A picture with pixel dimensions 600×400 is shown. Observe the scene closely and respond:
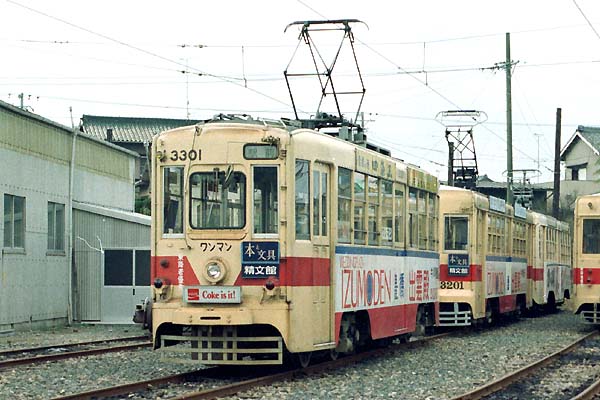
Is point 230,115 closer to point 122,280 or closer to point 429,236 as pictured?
point 429,236

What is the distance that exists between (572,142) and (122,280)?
41.9m

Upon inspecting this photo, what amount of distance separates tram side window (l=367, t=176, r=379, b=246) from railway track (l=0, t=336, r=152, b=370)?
4.70 meters

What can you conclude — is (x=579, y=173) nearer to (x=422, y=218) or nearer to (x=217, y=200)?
(x=422, y=218)

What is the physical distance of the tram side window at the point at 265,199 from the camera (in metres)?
12.2

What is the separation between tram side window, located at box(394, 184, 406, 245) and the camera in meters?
16.0

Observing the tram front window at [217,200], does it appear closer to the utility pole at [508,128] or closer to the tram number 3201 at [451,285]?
the tram number 3201 at [451,285]

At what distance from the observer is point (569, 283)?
1388 inches

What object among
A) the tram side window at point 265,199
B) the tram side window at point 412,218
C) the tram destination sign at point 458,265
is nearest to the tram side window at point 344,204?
the tram side window at point 265,199

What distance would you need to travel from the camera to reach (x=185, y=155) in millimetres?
12383

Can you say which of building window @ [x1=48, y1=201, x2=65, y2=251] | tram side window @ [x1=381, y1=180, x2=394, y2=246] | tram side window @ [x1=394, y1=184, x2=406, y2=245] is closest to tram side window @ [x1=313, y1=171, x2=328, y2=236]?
tram side window @ [x1=381, y1=180, x2=394, y2=246]

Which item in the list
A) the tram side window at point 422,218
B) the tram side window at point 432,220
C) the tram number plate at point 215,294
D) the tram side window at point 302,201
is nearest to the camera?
the tram number plate at point 215,294

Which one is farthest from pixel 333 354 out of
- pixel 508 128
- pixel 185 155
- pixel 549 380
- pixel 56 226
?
pixel 508 128

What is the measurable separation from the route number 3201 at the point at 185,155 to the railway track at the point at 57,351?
3933 mm

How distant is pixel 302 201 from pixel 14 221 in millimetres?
11941
